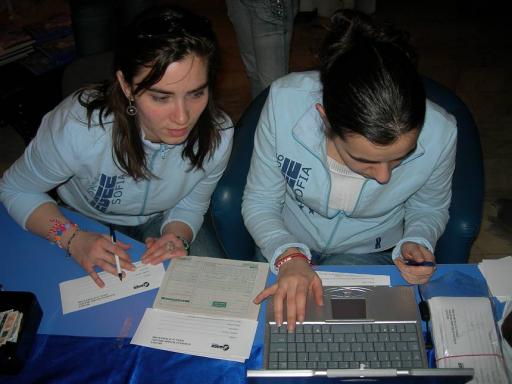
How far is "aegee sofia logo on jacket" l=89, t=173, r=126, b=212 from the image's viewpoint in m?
1.42

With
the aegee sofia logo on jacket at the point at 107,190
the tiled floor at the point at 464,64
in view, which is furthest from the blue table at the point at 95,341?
the tiled floor at the point at 464,64

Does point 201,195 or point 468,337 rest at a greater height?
point 468,337

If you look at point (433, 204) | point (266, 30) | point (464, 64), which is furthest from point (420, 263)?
point (464, 64)

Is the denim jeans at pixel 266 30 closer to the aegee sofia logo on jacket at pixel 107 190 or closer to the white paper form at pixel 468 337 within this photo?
the aegee sofia logo on jacket at pixel 107 190

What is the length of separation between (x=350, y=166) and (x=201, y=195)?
0.53 meters

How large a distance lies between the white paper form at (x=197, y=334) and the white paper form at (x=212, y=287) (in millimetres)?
18

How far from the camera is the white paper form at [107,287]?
1162 millimetres

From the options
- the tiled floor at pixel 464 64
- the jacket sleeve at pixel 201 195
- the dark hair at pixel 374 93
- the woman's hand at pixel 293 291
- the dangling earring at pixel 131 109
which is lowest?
the tiled floor at pixel 464 64

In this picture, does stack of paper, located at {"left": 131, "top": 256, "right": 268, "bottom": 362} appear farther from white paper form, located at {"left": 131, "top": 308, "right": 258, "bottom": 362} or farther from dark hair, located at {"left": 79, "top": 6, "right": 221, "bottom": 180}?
dark hair, located at {"left": 79, "top": 6, "right": 221, "bottom": 180}

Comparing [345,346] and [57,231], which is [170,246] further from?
[345,346]

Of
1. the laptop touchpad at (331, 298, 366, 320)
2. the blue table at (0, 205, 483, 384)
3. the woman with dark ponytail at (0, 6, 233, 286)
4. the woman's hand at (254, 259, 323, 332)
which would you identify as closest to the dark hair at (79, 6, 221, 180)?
the woman with dark ponytail at (0, 6, 233, 286)

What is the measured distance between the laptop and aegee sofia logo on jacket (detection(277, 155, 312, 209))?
1.16 ft

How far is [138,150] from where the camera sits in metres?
1.36

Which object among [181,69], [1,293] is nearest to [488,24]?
[181,69]
